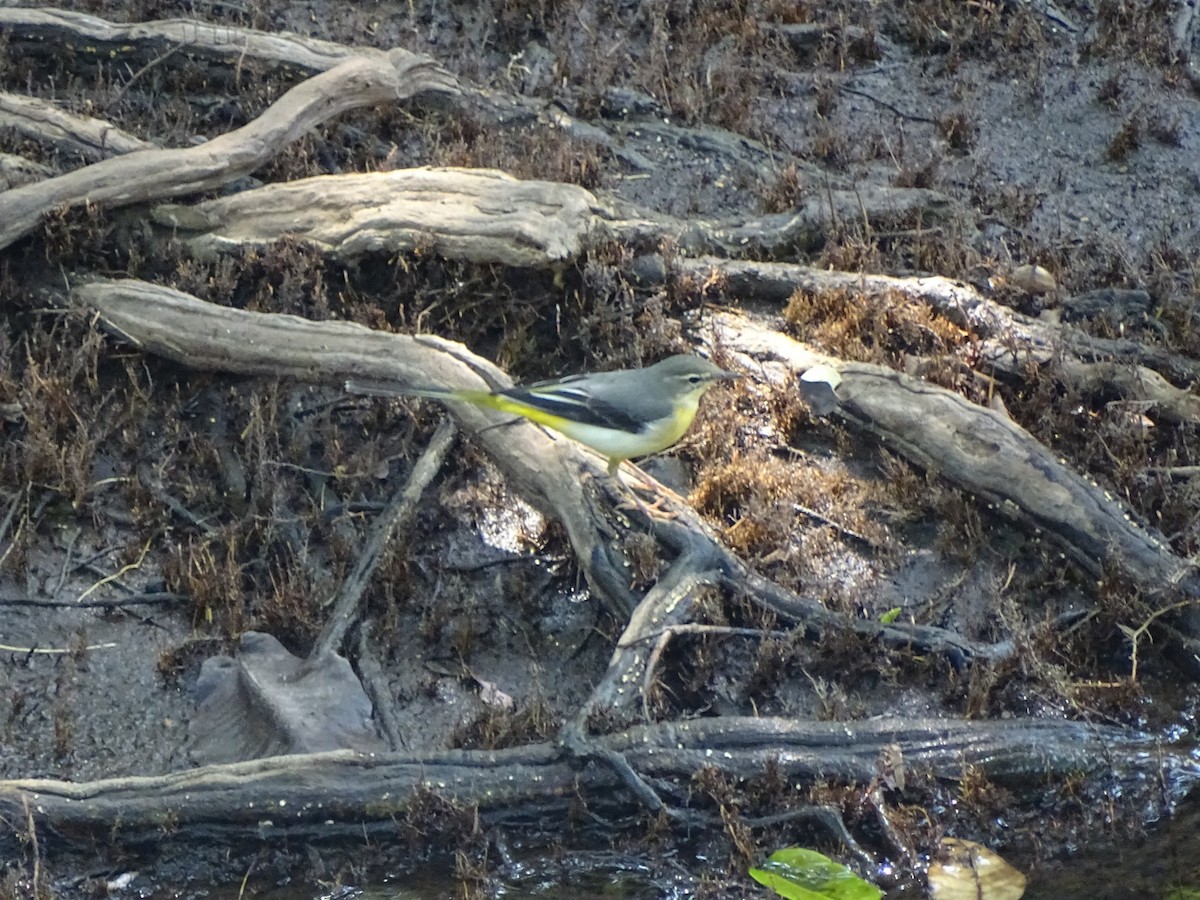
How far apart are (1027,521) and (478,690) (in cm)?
264

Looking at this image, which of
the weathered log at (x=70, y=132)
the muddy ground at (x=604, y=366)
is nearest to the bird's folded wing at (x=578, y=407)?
the muddy ground at (x=604, y=366)

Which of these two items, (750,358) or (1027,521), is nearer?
(1027,521)

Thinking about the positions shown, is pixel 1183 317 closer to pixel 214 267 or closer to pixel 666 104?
pixel 666 104

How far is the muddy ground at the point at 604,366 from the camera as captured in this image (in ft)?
18.5

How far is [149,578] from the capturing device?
20.7 ft

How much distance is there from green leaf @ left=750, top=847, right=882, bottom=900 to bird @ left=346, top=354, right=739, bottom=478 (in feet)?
6.09

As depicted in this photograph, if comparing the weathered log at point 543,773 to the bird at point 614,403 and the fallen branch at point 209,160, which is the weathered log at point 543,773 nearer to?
the bird at point 614,403

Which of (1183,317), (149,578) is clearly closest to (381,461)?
(149,578)

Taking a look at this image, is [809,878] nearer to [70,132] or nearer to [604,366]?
[604,366]

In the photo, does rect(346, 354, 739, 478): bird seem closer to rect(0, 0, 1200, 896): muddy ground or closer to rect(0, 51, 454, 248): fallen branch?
rect(0, 0, 1200, 896): muddy ground

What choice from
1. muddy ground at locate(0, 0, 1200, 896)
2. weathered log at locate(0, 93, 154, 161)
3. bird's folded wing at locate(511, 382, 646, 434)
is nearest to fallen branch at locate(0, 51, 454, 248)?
muddy ground at locate(0, 0, 1200, 896)

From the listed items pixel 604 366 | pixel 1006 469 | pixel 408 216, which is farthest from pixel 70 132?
pixel 1006 469

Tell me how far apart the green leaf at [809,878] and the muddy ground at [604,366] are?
0.15m

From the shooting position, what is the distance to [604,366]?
7379 mm
